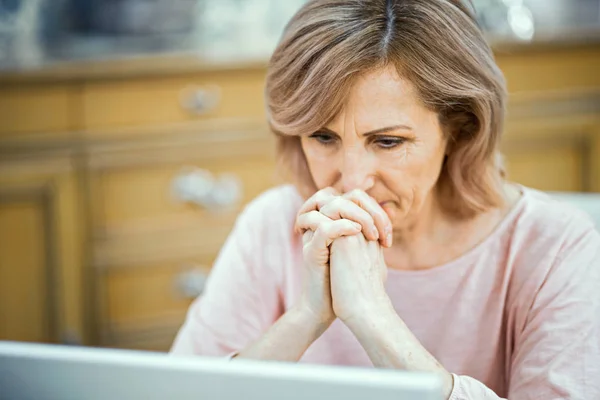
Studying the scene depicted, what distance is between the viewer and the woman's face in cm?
106

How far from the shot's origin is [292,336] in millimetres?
1079

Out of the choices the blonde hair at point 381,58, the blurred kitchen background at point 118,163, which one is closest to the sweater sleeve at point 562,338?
the blonde hair at point 381,58

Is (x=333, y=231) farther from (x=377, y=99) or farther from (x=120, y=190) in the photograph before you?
(x=120, y=190)

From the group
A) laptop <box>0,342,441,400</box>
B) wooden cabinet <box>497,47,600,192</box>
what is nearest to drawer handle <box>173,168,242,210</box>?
wooden cabinet <box>497,47,600,192</box>

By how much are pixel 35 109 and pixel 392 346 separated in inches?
58.4

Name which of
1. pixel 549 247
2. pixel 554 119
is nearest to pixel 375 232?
pixel 549 247

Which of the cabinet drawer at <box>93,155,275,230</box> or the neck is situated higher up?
the neck

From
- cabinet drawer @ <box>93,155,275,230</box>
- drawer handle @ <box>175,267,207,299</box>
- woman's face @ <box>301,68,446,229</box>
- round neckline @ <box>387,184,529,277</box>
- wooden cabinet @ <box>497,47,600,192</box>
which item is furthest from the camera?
wooden cabinet @ <box>497,47,600,192</box>

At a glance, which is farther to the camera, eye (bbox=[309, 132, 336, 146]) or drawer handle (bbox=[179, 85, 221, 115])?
drawer handle (bbox=[179, 85, 221, 115])

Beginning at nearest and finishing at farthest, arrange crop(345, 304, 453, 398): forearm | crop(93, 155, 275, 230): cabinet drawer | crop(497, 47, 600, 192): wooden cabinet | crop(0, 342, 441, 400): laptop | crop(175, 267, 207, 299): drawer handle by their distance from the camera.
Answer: crop(0, 342, 441, 400): laptop, crop(345, 304, 453, 398): forearm, crop(93, 155, 275, 230): cabinet drawer, crop(175, 267, 207, 299): drawer handle, crop(497, 47, 600, 192): wooden cabinet

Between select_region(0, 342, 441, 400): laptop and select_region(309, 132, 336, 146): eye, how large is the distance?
1.70ft

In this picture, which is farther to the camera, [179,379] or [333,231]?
[333,231]

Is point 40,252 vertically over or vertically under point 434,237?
under

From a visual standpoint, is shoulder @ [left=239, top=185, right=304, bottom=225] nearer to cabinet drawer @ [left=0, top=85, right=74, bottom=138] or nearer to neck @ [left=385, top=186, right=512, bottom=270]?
neck @ [left=385, top=186, right=512, bottom=270]
